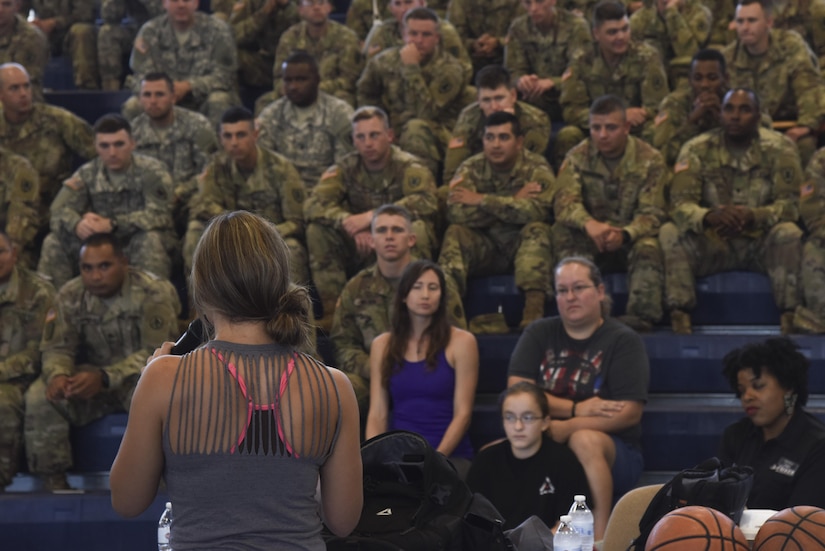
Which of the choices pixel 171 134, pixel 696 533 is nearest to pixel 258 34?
pixel 171 134

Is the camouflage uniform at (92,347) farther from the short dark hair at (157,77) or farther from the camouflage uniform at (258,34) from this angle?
the camouflage uniform at (258,34)

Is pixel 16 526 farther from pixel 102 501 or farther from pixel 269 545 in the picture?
pixel 269 545

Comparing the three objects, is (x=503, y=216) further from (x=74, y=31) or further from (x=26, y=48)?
(x=74, y=31)

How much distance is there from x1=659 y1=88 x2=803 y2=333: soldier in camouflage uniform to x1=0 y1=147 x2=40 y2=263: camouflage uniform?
11.4 ft

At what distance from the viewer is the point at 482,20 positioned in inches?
357

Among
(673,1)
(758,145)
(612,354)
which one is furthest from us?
(673,1)

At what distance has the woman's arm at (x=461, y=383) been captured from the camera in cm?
536

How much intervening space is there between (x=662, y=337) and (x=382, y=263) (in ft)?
4.27

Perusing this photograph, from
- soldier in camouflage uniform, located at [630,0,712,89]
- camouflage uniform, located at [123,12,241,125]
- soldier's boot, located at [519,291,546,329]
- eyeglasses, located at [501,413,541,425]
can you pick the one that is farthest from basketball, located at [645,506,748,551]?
camouflage uniform, located at [123,12,241,125]

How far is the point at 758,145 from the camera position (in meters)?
6.64

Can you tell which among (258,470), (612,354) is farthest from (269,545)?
(612,354)

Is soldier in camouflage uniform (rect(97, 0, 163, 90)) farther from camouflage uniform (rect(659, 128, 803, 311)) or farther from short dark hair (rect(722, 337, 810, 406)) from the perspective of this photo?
short dark hair (rect(722, 337, 810, 406))

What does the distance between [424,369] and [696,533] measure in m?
2.88

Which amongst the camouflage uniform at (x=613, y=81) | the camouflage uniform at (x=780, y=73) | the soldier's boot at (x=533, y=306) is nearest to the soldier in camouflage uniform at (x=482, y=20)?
the camouflage uniform at (x=613, y=81)
